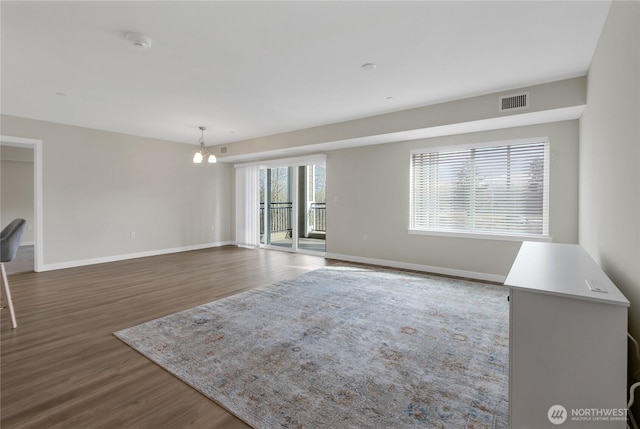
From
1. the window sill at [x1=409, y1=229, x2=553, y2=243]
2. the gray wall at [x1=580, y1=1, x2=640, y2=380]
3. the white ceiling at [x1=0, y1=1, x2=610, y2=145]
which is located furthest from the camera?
the window sill at [x1=409, y1=229, x2=553, y2=243]

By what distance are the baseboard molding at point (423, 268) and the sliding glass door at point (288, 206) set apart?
1.36 m

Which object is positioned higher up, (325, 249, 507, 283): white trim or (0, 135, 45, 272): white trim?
(0, 135, 45, 272): white trim

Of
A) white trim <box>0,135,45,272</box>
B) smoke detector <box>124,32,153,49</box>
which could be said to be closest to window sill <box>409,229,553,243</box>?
smoke detector <box>124,32,153,49</box>

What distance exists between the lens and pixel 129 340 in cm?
254

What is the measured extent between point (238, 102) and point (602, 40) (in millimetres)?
3804

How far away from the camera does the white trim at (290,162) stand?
6.33 meters

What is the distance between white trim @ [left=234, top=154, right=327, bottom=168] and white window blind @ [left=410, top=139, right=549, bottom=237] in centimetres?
204

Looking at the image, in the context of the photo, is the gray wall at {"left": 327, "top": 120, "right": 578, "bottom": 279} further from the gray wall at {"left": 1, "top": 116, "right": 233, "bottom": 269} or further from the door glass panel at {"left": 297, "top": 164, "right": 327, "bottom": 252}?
the gray wall at {"left": 1, "top": 116, "right": 233, "bottom": 269}

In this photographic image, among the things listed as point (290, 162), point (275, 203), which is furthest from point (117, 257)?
point (290, 162)

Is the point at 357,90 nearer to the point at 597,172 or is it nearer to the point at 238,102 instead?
the point at 238,102

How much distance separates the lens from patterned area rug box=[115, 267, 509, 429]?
1702mm

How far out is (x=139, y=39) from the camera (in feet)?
7.97

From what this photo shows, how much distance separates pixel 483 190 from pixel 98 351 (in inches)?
199

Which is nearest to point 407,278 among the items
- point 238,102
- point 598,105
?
point 598,105
